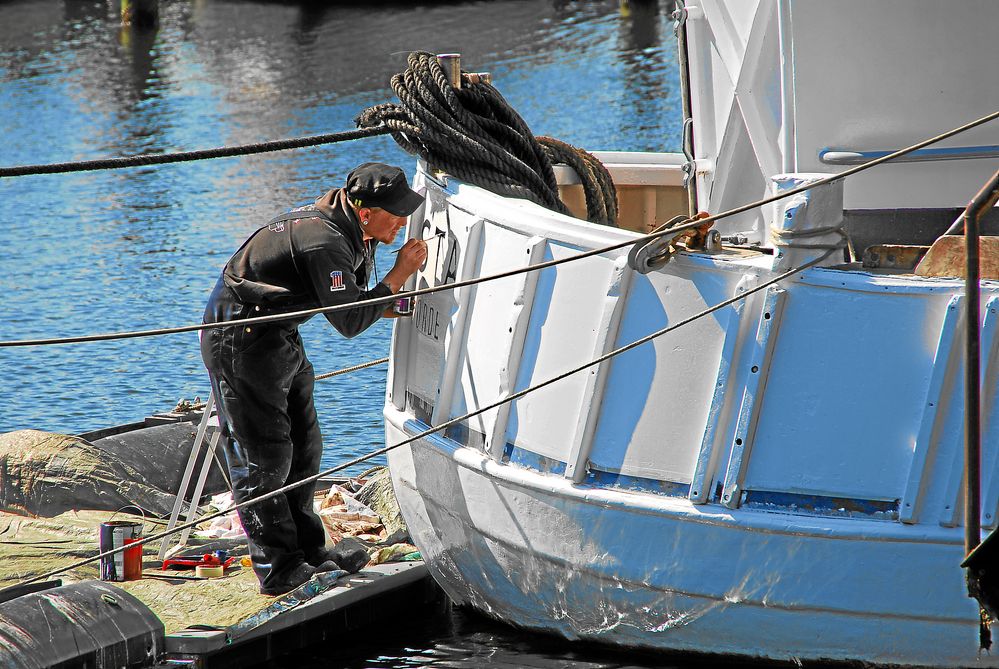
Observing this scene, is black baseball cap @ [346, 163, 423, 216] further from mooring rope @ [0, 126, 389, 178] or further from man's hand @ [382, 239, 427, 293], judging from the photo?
mooring rope @ [0, 126, 389, 178]

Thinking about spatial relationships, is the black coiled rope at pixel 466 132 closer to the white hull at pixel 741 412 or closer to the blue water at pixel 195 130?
the white hull at pixel 741 412

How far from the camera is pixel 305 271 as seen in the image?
5.43m

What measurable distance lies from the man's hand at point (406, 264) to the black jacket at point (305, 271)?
1.8 inches

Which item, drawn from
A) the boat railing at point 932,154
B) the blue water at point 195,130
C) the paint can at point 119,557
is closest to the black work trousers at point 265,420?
the paint can at point 119,557

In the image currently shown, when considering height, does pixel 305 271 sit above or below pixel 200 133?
above

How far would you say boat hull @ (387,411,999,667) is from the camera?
4.82 m

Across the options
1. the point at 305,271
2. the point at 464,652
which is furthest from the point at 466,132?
the point at 464,652

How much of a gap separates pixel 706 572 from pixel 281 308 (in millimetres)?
2058

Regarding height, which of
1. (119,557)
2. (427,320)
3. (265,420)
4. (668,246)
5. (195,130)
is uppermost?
(668,246)

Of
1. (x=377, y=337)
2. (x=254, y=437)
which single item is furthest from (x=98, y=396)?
(x=254, y=437)

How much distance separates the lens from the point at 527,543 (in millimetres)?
5449

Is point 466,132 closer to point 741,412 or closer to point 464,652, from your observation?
point 741,412

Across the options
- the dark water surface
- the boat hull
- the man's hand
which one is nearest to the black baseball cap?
the man's hand

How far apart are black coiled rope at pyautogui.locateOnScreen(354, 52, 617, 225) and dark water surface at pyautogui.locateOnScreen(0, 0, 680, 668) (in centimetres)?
52
